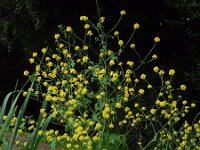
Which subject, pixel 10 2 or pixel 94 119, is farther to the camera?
pixel 10 2

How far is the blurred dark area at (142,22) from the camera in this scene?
6601 millimetres

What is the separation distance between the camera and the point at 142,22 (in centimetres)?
666

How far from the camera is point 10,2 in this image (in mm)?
6812

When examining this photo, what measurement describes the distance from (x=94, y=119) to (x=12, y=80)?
4954 millimetres

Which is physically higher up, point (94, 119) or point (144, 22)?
point (144, 22)

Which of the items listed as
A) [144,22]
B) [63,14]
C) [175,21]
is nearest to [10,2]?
[63,14]

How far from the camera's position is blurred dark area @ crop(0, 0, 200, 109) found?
260 inches

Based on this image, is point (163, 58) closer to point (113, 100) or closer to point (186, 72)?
point (186, 72)

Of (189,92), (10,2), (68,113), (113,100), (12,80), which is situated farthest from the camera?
(12,80)

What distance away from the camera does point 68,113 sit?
151 inches

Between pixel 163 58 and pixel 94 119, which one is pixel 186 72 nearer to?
pixel 163 58

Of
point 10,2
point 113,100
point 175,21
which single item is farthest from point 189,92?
point 10,2

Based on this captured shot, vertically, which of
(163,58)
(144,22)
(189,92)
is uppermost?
(144,22)

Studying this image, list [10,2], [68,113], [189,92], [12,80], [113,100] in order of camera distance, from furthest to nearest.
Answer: [12,80] < [10,2] < [189,92] < [113,100] < [68,113]
